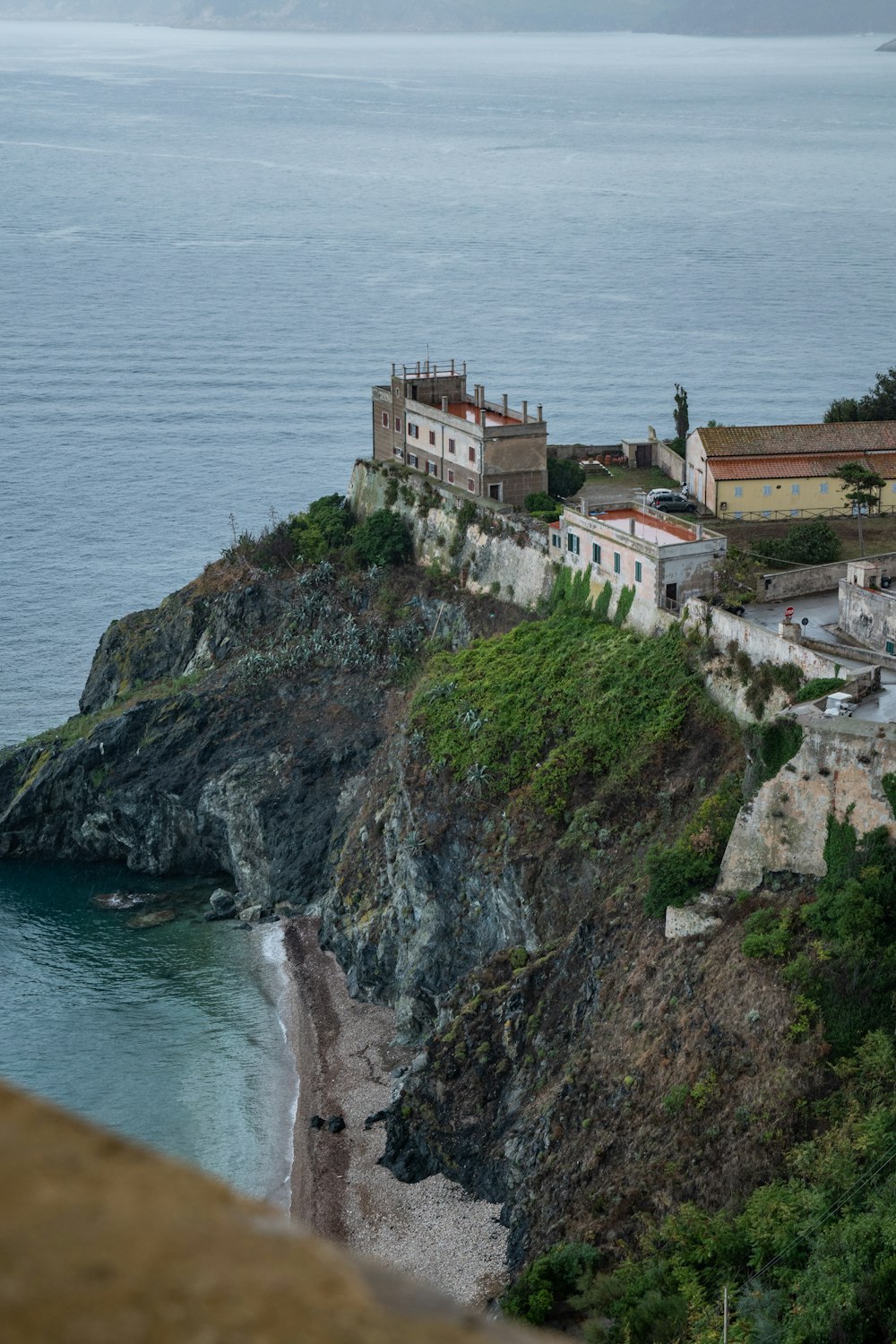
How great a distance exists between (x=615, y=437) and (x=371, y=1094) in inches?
3170

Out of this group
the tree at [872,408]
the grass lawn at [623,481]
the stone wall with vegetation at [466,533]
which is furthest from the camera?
the tree at [872,408]

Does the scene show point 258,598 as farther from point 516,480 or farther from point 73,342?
point 73,342

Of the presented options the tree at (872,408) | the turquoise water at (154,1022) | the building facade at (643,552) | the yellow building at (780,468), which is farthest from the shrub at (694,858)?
the tree at (872,408)

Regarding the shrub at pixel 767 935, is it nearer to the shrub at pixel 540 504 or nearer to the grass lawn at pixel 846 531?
the grass lawn at pixel 846 531

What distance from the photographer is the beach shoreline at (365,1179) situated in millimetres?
52750

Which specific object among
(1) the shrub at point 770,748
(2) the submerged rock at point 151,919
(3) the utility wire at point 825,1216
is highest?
(1) the shrub at point 770,748

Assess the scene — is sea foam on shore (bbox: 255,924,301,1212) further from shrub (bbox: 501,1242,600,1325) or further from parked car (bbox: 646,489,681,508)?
parked car (bbox: 646,489,681,508)

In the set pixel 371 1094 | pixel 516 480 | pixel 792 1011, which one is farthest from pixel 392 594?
pixel 792 1011

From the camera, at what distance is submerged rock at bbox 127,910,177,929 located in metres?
76.3

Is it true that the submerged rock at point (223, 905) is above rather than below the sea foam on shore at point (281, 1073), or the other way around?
above

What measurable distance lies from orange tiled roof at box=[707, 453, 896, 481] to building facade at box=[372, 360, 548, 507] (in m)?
8.08

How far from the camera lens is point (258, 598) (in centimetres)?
8581

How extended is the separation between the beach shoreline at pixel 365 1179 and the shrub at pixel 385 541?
21065 millimetres

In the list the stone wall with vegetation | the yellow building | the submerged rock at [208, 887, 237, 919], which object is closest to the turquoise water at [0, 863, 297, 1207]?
the submerged rock at [208, 887, 237, 919]
